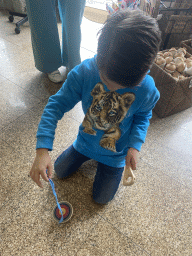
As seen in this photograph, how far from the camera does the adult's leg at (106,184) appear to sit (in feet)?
2.67

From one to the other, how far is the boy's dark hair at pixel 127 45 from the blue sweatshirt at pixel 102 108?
6.8 inches

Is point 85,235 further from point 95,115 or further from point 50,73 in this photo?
point 50,73

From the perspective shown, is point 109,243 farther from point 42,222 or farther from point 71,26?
point 71,26

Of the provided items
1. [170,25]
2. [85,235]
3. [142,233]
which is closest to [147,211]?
[142,233]

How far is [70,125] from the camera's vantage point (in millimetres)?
1160

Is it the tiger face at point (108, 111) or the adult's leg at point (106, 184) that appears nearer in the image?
the tiger face at point (108, 111)

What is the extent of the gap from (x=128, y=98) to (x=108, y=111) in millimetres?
79

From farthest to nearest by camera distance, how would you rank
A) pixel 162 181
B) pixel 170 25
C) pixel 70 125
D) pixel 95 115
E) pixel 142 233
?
1. pixel 170 25
2. pixel 70 125
3. pixel 162 181
4. pixel 142 233
5. pixel 95 115

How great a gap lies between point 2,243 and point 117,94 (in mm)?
696

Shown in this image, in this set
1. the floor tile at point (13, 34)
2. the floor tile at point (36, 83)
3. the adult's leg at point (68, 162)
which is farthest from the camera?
the floor tile at point (13, 34)

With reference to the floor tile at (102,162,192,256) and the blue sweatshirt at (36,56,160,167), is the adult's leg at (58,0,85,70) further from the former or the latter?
the floor tile at (102,162,192,256)

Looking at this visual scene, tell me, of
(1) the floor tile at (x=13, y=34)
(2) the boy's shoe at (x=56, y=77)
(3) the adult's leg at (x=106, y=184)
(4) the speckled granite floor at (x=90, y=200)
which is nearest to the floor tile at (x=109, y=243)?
(4) the speckled granite floor at (x=90, y=200)

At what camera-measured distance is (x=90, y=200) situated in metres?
0.86

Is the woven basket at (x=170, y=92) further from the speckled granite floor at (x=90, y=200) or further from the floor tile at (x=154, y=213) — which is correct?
the floor tile at (x=154, y=213)
